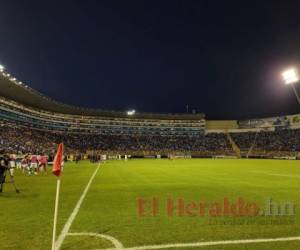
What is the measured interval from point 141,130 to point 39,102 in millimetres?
48770

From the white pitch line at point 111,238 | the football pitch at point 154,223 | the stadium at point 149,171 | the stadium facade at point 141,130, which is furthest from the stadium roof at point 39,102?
the white pitch line at point 111,238

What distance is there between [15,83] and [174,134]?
78561mm

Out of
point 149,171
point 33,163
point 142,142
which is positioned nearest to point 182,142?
point 142,142

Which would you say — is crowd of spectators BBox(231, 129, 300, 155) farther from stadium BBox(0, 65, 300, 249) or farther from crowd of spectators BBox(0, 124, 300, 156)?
stadium BBox(0, 65, 300, 249)

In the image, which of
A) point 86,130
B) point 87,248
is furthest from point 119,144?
point 87,248

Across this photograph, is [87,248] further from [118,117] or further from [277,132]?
[118,117]

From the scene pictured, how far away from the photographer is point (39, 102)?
85.4 meters

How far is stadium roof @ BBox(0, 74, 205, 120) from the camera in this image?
64.2m

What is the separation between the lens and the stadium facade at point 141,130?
8262 cm

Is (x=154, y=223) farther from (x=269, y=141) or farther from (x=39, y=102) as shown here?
(x=269, y=141)

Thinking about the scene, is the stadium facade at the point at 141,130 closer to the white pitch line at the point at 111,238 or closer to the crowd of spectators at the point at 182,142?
the crowd of spectators at the point at 182,142

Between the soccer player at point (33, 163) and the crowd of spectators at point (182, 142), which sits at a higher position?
the crowd of spectators at point (182, 142)

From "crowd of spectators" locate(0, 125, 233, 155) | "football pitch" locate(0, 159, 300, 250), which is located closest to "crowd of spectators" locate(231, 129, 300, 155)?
"crowd of spectators" locate(0, 125, 233, 155)

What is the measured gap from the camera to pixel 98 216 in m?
9.23
